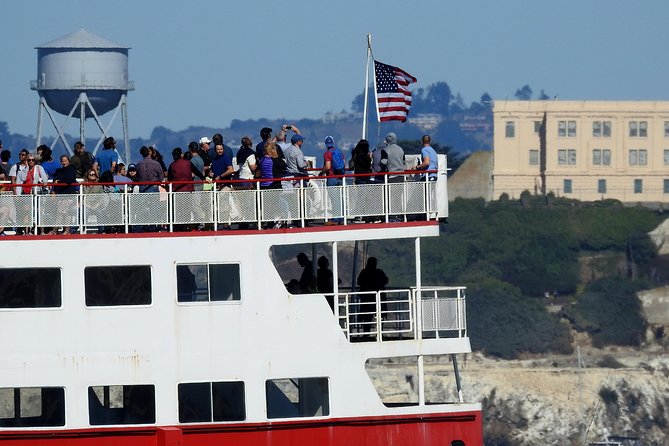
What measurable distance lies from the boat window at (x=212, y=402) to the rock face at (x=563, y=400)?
97.5 metres

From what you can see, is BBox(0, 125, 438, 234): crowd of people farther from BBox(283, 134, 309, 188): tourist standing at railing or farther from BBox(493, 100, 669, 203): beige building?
BBox(493, 100, 669, 203): beige building

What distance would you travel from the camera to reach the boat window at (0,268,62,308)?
30641mm

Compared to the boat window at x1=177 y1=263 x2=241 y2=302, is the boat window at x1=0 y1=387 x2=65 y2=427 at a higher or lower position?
lower

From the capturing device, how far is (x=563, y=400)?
12988 cm

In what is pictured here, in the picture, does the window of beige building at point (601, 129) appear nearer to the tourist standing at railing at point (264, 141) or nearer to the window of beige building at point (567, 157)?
the window of beige building at point (567, 157)

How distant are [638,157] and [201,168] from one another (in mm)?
163721

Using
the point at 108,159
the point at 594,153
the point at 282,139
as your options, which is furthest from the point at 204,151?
the point at 594,153

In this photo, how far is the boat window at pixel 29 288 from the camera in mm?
30641

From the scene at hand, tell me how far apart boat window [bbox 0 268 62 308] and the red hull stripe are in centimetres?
223

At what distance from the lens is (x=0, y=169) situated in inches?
1270

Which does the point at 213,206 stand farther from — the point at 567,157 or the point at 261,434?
the point at 567,157

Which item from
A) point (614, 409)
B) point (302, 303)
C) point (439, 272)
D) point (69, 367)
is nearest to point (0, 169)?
point (69, 367)

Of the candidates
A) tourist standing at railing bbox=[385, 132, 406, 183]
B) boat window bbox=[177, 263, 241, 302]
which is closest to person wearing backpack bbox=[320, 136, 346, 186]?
tourist standing at railing bbox=[385, 132, 406, 183]

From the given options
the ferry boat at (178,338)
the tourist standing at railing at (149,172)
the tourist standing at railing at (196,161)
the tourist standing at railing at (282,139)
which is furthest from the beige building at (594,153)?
the ferry boat at (178,338)
